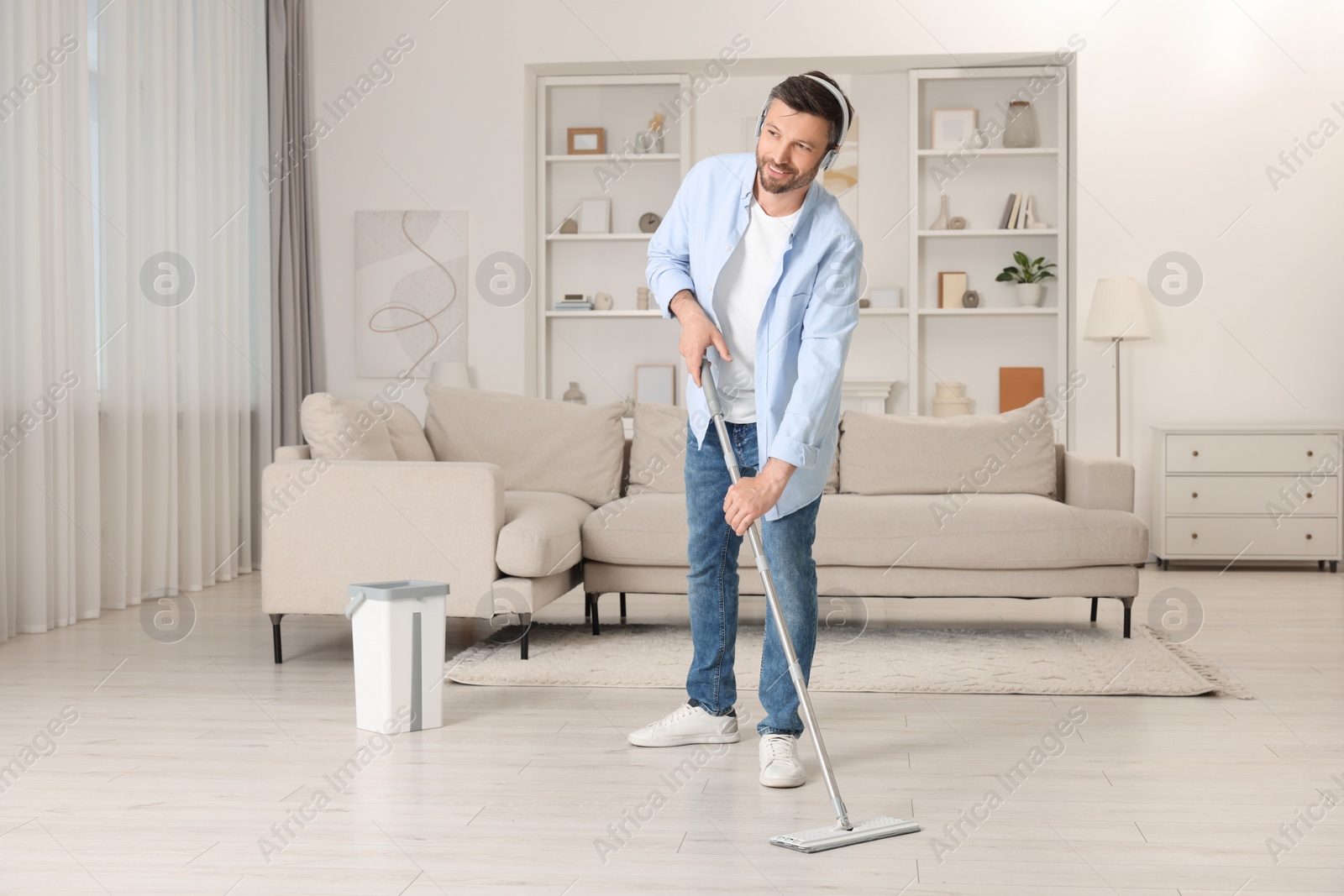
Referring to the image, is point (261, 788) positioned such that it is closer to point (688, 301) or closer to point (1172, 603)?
point (688, 301)

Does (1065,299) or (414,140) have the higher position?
(414,140)

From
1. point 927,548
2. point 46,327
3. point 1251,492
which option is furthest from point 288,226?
point 1251,492

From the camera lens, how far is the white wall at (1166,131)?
5492 millimetres

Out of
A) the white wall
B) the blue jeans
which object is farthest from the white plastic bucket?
the white wall

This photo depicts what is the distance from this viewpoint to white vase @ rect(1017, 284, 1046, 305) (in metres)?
5.80

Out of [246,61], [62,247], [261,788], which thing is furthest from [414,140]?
[261,788]

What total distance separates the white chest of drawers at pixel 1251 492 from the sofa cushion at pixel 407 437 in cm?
323

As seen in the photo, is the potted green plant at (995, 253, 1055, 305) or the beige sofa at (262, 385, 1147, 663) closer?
the beige sofa at (262, 385, 1147, 663)

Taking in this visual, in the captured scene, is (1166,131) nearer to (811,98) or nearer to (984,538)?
(984,538)

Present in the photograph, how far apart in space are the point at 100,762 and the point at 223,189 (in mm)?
3204

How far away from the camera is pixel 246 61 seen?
A: 5.21 meters

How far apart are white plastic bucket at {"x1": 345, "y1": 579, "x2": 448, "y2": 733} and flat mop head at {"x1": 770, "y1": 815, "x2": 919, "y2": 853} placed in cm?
98

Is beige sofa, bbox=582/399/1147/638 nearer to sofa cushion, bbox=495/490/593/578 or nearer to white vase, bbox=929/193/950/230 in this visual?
sofa cushion, bbox=495/490/593/578

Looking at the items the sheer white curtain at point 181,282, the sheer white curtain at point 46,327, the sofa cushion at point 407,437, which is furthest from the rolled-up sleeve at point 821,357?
the sheer white curtain at point 181,282
